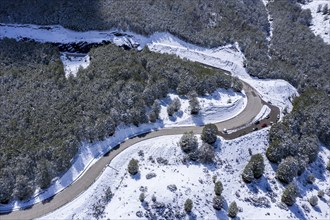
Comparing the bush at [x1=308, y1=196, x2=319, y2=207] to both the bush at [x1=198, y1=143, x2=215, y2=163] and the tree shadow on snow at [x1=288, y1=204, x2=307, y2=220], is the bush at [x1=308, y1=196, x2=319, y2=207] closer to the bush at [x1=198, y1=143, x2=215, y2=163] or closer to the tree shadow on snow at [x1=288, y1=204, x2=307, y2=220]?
the tree shadow on snow at [x1=288, y1=204, x2=307, y2=220]

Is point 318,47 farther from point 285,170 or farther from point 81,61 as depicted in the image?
point 81,61

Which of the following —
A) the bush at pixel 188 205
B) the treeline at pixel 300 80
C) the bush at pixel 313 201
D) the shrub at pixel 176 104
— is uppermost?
the treeline at pixel 300 80

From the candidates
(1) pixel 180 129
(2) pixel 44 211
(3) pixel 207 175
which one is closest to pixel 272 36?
(1) pixel 180 129

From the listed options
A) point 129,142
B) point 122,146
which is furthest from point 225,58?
point 122,146

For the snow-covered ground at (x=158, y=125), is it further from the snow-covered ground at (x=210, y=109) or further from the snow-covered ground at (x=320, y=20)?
the snow-covered ground at (x=320, y=20)

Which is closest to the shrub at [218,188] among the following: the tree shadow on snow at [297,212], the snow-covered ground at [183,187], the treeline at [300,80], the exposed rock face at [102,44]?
the snow-covered ground at [183,187]

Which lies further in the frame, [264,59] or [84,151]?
[264,59]

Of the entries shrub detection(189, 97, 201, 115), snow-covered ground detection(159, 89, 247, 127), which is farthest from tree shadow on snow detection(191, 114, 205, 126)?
shrub detection(189, 97, 201, 115)
